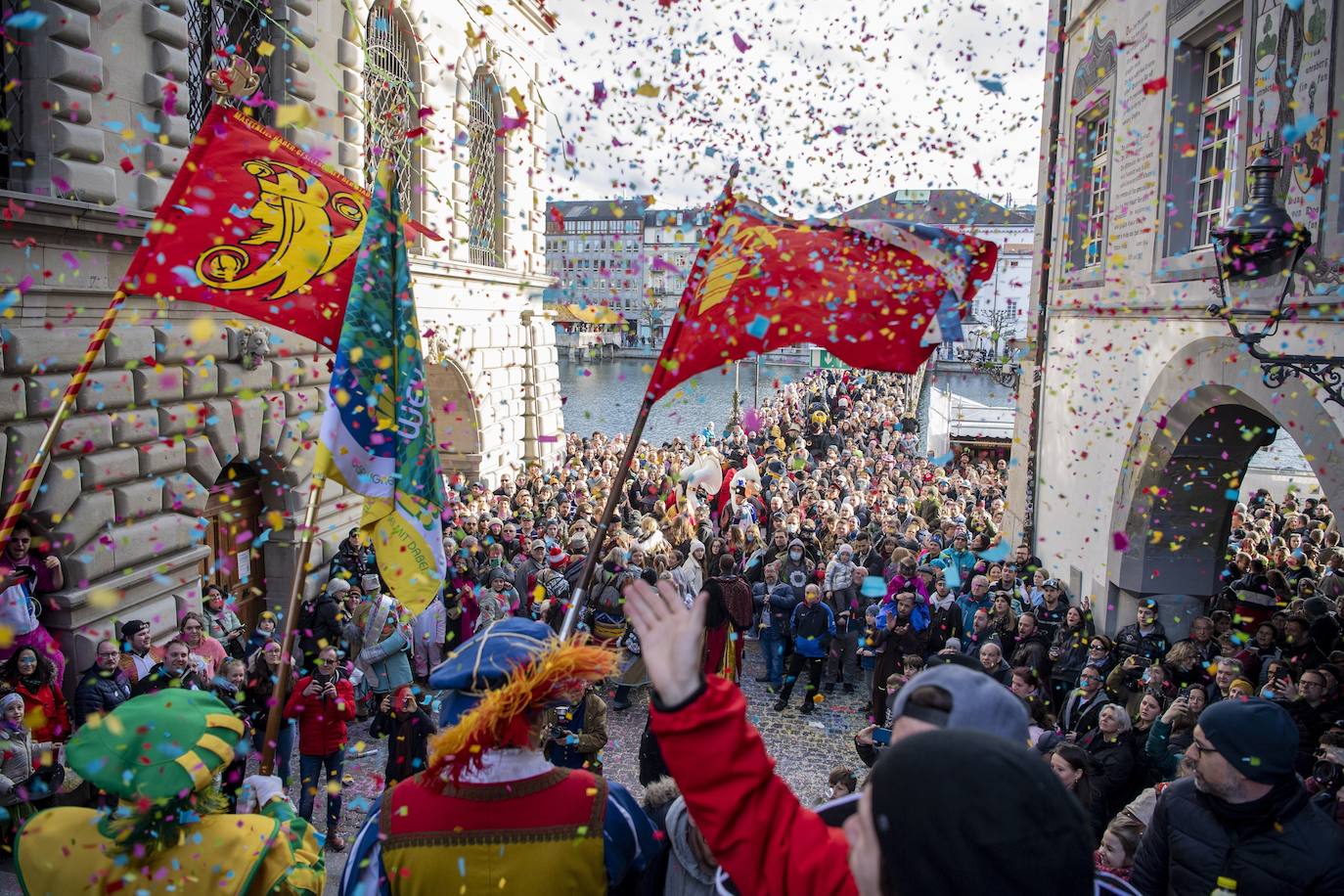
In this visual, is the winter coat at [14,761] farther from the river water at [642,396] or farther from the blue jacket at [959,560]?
the river water at [642,396]

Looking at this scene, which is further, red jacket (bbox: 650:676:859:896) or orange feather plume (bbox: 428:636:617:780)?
orange feather plume (bbox: 428:636:617:780)

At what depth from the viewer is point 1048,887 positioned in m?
1.22

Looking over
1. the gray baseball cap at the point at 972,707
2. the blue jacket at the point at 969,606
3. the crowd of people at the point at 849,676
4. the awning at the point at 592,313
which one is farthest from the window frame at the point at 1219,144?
the awning at the point at 592,313

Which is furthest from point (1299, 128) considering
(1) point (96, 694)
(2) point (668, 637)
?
(1) point (96, 694)

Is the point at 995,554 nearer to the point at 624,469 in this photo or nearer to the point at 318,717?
the point at 318,717

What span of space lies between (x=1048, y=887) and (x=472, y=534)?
11.2 m

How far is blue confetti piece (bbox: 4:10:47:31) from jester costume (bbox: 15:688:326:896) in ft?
23.6

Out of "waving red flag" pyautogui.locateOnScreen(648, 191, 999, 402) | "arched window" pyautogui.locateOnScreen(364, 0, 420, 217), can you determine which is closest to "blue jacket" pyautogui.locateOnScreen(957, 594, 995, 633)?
"waving red flag" pyautogui.locateOnScreen(648, 191, 999, 402)

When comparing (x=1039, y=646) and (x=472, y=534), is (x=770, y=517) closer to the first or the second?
(x=472, y=534)

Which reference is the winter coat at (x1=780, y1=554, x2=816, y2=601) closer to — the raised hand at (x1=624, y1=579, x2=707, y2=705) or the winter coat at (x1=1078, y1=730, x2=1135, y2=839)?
the winter coat at (x1=1078, y1=730, x2=1135, y2=839)

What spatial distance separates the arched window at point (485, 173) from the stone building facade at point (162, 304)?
1.86 metres

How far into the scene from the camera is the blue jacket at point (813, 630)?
32.0ft

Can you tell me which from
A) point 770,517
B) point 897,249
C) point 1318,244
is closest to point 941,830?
point 897,249

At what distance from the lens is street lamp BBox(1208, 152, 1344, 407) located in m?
5.87
